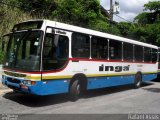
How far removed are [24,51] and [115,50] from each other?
5052 millimetres

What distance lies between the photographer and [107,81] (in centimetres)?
1335

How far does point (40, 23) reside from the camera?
10.1m

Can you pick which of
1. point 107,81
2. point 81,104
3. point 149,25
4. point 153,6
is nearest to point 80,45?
point 81,104

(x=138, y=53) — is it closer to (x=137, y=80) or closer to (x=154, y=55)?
(x=137, y=80)

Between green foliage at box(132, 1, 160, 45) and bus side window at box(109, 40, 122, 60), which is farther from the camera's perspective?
green foliage at box(132, 1, 160, 45)

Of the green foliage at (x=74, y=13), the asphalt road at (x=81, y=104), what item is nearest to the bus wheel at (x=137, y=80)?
the asphalt road at (x=81, y=104)

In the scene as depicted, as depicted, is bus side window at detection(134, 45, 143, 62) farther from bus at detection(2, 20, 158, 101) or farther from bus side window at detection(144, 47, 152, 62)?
bus at detection(2, 20, 158, 101)

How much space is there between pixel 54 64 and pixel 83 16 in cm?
1500

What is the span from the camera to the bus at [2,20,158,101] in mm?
9867

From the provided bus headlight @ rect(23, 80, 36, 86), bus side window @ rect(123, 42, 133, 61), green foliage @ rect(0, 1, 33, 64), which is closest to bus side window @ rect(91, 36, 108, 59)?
bus side window @ rect(123, 42, 133, 61)

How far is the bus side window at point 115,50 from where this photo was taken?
13.7 meters

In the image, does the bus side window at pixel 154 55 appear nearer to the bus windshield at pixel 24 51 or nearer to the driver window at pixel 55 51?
the driver window at pixel 55 51

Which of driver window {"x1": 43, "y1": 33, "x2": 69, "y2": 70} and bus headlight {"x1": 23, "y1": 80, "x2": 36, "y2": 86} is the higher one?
driver window {"x1": 43, "y1": 33, "x2": 69, "y2": 70}

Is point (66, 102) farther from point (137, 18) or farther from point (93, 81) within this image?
point (137, 18)
